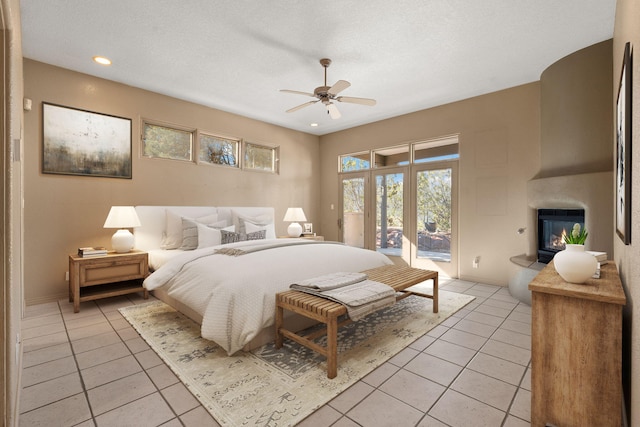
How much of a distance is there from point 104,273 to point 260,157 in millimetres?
3208

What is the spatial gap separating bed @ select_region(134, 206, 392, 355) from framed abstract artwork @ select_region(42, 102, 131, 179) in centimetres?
68

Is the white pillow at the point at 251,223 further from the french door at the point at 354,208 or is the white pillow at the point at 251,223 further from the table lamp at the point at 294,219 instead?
the french door at the point at 354,208

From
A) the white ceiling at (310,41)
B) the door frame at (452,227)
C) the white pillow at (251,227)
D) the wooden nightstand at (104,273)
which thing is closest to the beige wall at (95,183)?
the white ceiling at (310,41)

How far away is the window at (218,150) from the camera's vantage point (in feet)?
15.9

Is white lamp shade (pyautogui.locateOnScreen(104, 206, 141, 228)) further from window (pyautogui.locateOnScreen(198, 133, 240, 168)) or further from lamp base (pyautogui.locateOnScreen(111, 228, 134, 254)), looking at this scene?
window (pyautogui.locateOnScreen(198, 133, 240, 168))

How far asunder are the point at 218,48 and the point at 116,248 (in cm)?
260

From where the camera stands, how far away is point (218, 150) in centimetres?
504

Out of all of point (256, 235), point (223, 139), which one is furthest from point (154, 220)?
point (223, 139)

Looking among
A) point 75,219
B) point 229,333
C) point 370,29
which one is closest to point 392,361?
point 229,333

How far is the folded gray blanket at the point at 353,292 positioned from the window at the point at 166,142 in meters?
3.26

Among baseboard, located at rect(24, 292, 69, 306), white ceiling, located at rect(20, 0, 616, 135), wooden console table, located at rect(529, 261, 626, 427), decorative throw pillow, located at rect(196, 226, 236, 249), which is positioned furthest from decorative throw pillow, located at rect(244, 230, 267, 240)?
wooden console table, located at rect(529, 261, 626, 427)

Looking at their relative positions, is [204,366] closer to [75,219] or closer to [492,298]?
[75,219]

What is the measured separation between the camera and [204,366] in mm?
2062

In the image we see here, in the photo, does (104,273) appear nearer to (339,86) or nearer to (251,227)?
(251,227)
